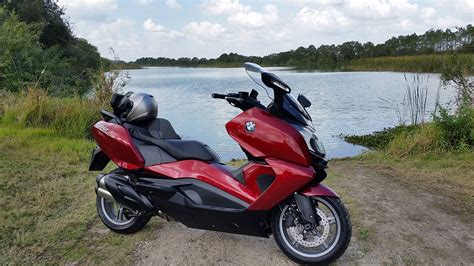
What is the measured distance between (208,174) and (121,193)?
72cm

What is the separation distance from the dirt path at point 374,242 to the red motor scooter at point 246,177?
24 cm

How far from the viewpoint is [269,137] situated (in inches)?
110

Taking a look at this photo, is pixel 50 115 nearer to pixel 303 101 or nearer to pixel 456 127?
pixel 303 101

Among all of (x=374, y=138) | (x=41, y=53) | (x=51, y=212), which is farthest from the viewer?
(x=41, y=53)

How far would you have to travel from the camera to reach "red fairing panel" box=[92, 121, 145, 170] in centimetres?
322

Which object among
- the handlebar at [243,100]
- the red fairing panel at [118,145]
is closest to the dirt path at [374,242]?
the red fairing panel at [118,145]

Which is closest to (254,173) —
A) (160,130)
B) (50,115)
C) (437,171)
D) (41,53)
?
(160,130)

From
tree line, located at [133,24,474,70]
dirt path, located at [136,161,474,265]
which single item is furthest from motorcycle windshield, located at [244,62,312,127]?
tree line, located at [133,24,474,70]

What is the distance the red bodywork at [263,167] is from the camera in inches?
108

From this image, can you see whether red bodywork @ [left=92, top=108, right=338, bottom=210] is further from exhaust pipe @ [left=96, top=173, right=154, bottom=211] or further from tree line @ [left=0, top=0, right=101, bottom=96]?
tree line @ [left=0, top=0, right=101, bottom=96]

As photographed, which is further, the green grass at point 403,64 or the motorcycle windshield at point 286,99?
the green grass at point 403,64

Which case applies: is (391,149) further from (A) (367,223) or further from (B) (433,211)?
(A) (367,223)

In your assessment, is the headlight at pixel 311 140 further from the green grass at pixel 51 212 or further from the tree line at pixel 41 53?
the tree line at pixel 41 53

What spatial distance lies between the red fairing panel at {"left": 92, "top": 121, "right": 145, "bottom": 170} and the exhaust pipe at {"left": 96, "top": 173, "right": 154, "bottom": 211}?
0.42ft
